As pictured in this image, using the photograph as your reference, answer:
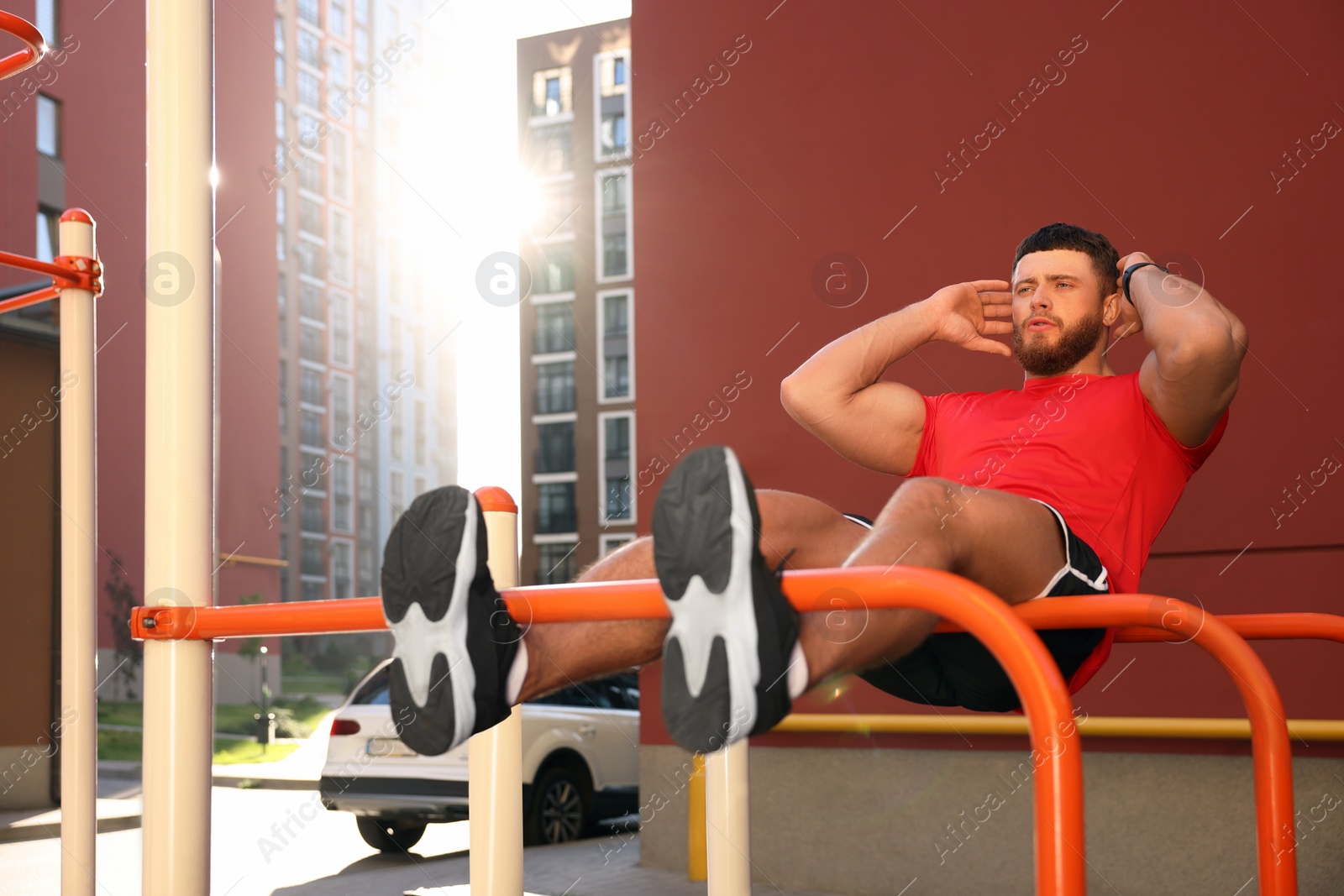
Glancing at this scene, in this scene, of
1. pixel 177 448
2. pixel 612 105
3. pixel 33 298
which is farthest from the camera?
pixel 612 105

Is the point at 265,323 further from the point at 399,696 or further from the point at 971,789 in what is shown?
the point at 399,696

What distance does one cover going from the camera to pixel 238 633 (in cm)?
138

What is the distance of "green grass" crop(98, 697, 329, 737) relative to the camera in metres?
19.5

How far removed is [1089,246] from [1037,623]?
3.00 ft

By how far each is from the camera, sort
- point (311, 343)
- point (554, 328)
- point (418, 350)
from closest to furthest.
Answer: point (554, 328) < point (311, 343) < point (418, 350)

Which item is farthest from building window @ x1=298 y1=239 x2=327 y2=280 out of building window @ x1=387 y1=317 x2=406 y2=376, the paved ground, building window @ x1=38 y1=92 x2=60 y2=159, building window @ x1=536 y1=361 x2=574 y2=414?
the paved ground

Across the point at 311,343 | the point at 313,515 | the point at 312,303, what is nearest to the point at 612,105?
the point at 312,303

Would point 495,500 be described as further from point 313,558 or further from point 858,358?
point 313,558

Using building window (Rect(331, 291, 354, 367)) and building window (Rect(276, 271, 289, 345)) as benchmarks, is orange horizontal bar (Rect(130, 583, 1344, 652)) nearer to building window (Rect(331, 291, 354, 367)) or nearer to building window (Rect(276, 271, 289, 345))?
building window (Rect(276, 271, 289, 345))

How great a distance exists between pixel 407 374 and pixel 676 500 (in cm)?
5338

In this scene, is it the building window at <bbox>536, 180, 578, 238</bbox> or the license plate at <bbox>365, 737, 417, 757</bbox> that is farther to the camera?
the building window at <bbox>536, 180, 578, 238</bbox>

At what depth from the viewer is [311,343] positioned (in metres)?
50.0

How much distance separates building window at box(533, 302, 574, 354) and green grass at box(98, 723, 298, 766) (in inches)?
1216

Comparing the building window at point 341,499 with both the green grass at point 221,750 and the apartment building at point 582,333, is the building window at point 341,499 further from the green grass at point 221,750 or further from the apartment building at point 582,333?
the green grass at point 221,750
